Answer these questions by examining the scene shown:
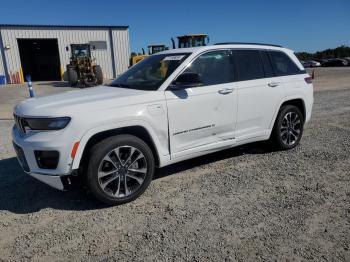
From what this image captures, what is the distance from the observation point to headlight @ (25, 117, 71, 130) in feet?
A: 10.9

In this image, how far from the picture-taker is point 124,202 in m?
3.76

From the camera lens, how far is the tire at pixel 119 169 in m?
3.50

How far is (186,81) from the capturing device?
4008 mm

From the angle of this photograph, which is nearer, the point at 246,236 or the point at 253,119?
the point at 246,236

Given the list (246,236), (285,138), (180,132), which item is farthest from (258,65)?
(246,236)

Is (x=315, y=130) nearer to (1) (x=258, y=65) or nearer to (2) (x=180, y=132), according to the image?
(1) (x=258, y=65)

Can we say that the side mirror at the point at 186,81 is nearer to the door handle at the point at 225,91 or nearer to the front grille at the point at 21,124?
the door handle at the point at 225,91

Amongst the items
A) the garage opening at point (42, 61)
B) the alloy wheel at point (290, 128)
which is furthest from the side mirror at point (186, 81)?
the garage opening at point (42, 61)

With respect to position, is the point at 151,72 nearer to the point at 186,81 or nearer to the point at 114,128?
Answer: the point at 186,81

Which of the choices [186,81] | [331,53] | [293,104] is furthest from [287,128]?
[331,53]

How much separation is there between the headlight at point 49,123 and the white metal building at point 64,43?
77.2 feet

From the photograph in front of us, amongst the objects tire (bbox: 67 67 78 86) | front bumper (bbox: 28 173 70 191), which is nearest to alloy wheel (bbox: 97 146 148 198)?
front bumper (bbox: 28 173 70 191)

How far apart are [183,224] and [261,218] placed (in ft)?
2.69

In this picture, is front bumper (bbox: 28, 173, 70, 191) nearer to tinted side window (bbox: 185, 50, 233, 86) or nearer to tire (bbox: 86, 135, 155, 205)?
tire (bbox: 86, 135, 155, 205)
